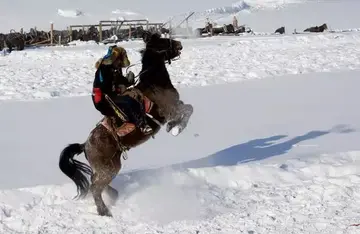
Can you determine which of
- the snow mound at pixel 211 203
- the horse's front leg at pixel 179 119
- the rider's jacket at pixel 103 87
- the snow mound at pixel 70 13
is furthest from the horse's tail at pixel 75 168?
the snow mound at pixel 70 13

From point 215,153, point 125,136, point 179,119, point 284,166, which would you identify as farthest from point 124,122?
point 215,153

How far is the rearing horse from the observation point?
4879 millimetres

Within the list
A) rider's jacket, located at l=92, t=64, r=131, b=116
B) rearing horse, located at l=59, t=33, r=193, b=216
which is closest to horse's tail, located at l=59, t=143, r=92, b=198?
rearing horse, located at l=59, t=33, r=193, b=216

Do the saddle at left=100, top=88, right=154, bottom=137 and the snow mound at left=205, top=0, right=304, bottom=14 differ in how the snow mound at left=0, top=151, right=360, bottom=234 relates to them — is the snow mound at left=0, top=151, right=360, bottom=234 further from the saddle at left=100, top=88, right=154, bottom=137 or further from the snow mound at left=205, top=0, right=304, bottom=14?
the snow mound at left=205, top=0, right=304, bottom=14

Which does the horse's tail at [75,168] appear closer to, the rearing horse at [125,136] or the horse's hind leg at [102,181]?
the rearing horse at [125,136]

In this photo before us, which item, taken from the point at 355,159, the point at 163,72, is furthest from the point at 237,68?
the point at 163,72

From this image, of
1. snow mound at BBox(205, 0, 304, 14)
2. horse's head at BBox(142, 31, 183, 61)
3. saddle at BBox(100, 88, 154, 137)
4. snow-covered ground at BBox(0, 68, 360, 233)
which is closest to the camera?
snow-covered ground at BBox(0, 68, 360, 233)

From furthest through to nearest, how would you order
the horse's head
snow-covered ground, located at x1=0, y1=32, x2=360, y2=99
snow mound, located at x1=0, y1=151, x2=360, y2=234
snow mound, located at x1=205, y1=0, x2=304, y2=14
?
snow mound, located at x1=205, y1=0, x2=304, y2=14, snow-covered ground, located at x1=0, y1=32, x2=360, y2=99, the horse's head, snow mound, located at x1=0, y1=151, x2=360, y2=234

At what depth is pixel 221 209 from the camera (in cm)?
497

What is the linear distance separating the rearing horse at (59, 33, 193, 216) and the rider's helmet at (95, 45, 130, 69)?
25 centimetres

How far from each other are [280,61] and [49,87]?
7324 millimetres

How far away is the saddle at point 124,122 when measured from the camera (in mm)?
4918

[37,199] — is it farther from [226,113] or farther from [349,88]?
[349,88]

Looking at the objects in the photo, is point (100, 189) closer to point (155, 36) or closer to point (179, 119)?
point (179, 119)
